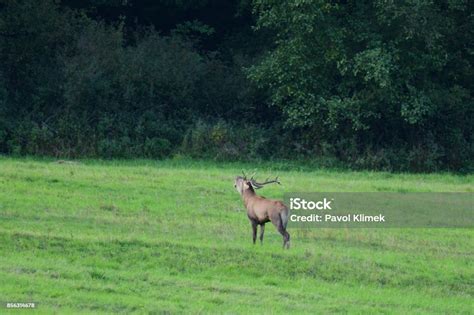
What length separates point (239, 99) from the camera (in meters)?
33.7

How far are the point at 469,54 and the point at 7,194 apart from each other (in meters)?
16.0

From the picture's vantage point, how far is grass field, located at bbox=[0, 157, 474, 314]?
14.5m

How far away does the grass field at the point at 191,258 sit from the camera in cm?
1455

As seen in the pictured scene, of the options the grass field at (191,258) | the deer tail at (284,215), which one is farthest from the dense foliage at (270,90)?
the deer tail at (284,215)

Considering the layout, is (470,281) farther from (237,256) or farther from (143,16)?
(143,16)

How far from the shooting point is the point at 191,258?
16.4 meters
